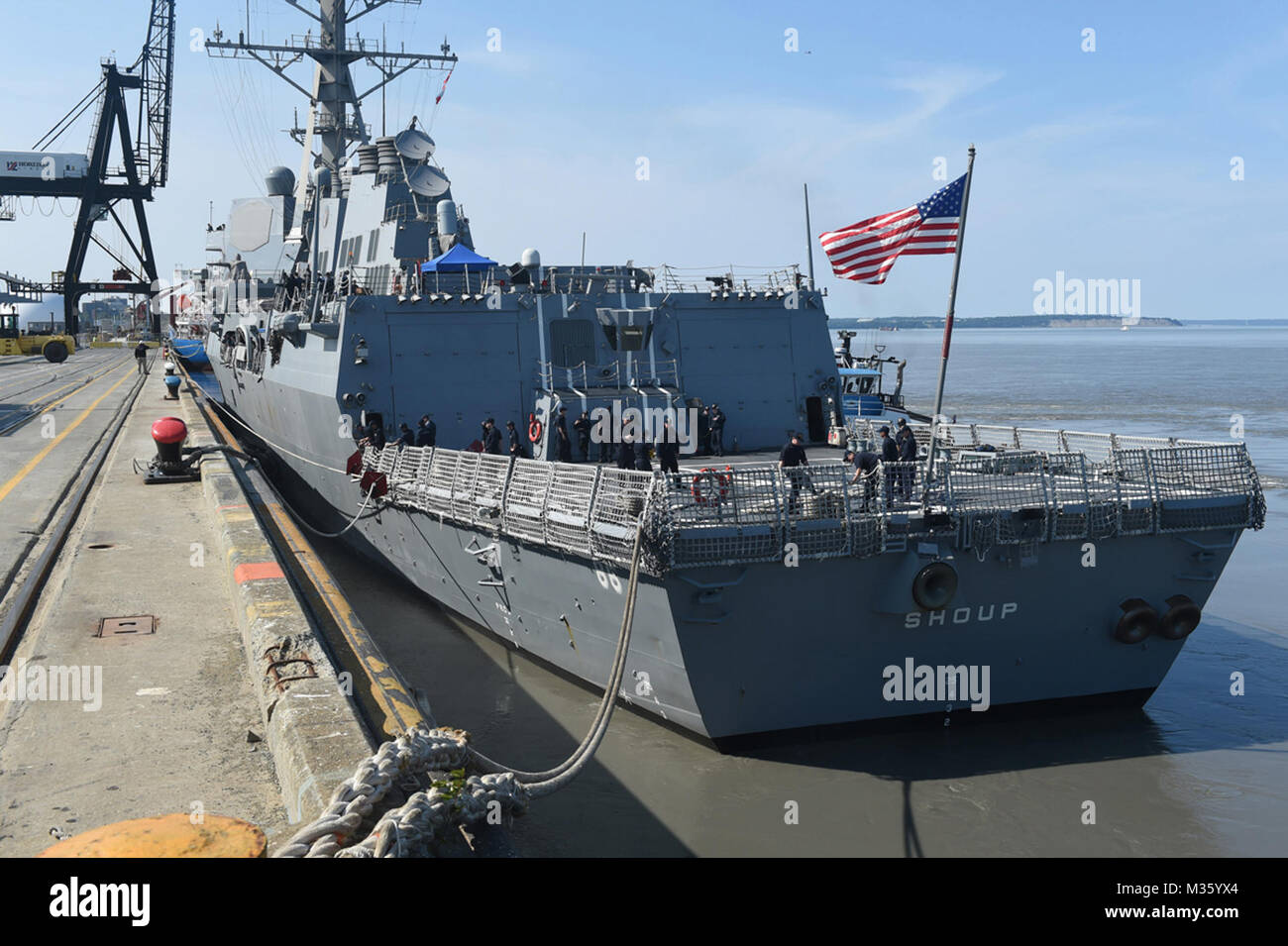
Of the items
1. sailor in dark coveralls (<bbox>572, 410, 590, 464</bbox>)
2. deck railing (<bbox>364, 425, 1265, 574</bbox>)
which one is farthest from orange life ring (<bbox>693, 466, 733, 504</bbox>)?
sailor in dark coveralls (<bbox>572, 410, 590, 464</bbox>)

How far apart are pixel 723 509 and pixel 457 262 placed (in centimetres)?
980

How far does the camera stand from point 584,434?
53.1 feet

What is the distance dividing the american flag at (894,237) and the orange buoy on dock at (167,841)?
31.1 feet

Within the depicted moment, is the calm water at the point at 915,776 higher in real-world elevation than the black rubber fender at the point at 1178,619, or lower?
lower

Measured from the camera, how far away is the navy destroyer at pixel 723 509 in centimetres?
1045

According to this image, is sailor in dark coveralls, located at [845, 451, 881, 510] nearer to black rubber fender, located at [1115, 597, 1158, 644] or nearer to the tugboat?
black rubber fender, located at [1115, 597, 1158, 644]

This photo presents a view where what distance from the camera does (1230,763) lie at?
1152 cm

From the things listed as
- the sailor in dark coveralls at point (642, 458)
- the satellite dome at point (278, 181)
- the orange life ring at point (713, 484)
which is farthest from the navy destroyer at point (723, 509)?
the satellite dome at point (278, 181)

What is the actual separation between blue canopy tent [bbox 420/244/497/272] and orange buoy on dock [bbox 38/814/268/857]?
1458 cm

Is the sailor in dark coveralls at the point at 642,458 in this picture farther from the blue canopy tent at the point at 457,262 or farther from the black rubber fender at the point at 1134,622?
the black rubber fender at the point at 1134,622
